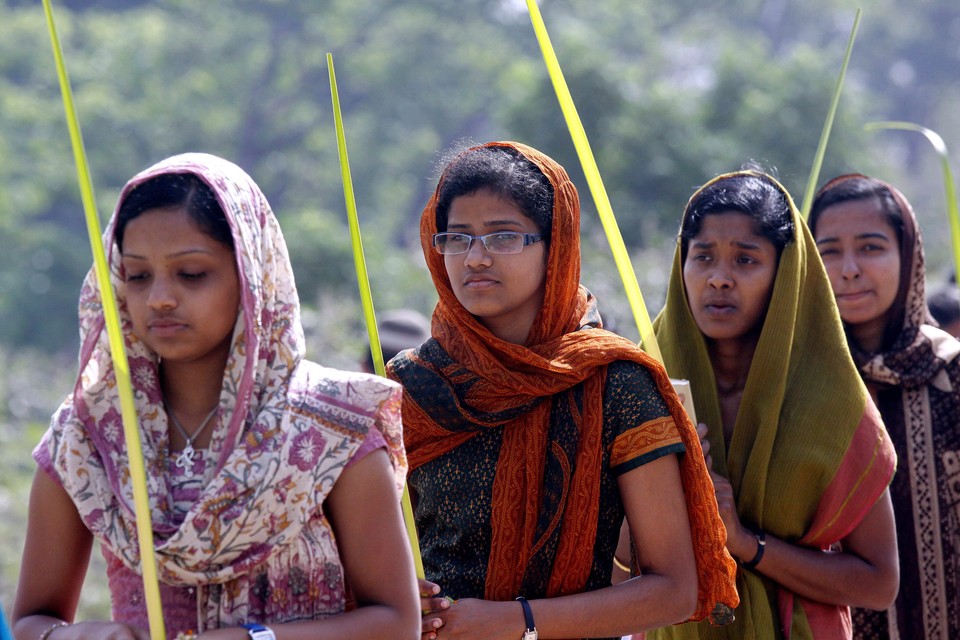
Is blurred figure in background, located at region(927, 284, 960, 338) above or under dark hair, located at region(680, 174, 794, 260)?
under

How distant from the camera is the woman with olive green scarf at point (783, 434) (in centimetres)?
272

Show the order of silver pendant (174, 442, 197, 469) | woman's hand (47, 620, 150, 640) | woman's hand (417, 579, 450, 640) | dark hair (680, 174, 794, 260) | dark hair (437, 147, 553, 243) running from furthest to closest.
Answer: dark hair (680, 174, 794, 260)
dark hair (437, 147, 553, 243)
woman's hand (417, 579, 450, 640)
silver pendant (174, 442, 197, 469)
woman's hand (47, 620, 150, 640)

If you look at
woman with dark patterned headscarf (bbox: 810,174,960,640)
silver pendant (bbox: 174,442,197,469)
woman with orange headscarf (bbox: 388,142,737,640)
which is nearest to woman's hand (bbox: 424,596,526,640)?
woman with orange headscarf (bbox: 388,142,737,640)

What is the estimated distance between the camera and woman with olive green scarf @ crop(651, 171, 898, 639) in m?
2.72

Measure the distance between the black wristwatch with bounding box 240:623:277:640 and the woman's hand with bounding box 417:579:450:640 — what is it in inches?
13.3

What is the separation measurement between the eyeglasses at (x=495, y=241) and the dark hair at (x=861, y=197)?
139 cm

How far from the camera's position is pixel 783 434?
2779 millimetres

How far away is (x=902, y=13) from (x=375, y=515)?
140 feet

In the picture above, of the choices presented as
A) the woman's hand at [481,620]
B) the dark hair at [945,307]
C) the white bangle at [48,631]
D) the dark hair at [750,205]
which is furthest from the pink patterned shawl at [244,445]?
the dark hair at [945,307]

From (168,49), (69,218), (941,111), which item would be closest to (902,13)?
(941,111)

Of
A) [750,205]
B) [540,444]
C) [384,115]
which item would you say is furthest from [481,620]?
[384,115]

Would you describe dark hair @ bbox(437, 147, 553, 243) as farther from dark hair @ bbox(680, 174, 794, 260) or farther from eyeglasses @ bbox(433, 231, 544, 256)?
dark hair @ bbox(680, 174, 794, 260)

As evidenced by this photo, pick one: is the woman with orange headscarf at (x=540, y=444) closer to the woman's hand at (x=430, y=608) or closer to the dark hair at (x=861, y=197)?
the woman's hand at (x=430, y=608)

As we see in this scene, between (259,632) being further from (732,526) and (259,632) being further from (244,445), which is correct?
(732,526)
